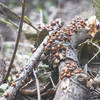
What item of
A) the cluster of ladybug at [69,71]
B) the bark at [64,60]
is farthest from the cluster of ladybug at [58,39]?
the cluster of ladybug at [69,71]

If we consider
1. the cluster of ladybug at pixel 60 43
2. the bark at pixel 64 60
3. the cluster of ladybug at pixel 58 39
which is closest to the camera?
the bark at pixel 64 60

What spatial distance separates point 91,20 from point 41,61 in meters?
0.94

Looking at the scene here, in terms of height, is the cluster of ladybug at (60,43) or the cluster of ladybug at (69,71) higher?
the cluster of ladybug at (60,43)

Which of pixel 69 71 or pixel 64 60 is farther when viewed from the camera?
pixel 64 60

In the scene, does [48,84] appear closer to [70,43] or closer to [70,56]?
[70,56]

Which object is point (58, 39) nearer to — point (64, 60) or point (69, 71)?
point (64, 60)

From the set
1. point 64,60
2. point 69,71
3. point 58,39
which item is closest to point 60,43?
point 58,39

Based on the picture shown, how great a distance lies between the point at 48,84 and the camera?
154cm

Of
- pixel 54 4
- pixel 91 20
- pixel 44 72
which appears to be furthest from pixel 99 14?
pixel 54 4

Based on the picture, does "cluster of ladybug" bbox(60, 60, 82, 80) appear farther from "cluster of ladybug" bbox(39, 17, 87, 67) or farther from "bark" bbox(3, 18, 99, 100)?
"cluster of ladybug" bbox(39, 17, 87, 67)

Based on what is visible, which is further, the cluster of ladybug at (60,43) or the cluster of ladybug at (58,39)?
the cluster of ladybug at (58,39)

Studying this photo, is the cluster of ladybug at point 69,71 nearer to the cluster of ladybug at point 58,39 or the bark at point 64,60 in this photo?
the bark at point 64,60

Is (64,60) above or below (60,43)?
below

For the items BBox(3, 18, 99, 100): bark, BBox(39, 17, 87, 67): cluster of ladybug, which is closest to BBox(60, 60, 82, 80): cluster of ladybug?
BBox(3, 18, 99, 100): bark
